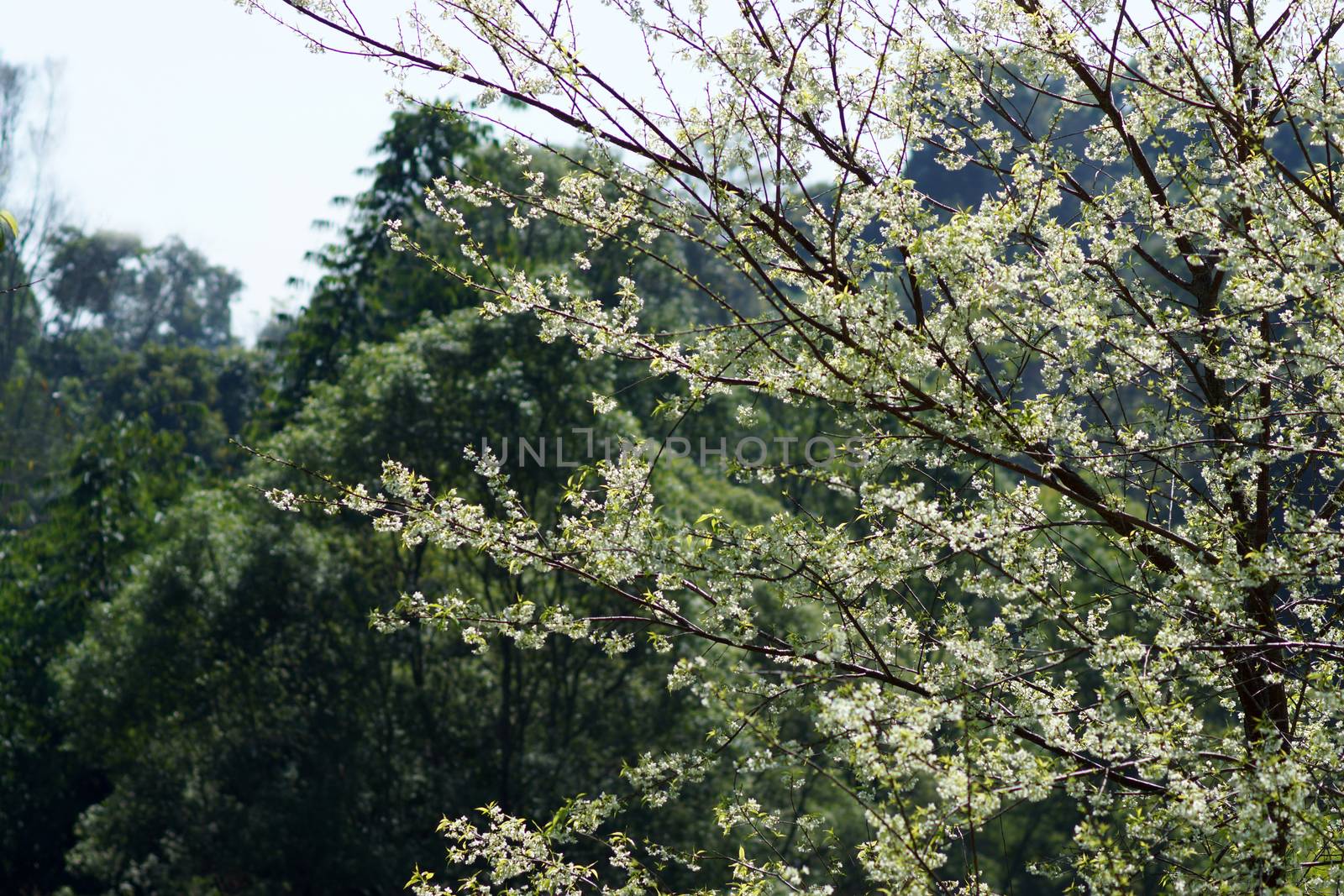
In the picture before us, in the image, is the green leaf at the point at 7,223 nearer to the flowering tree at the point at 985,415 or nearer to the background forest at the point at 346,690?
the flowering tree at the point at 985,415

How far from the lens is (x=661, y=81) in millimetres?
3244

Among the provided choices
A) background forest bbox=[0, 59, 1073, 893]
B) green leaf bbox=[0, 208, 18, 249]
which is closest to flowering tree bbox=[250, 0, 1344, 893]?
green leaf bbox=[0, 208, 18, 249]

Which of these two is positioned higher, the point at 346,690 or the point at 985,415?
the point at 985,415

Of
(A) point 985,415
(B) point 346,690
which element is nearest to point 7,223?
(A) point 985,415

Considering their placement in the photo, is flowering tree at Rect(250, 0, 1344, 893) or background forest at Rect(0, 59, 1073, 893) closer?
flowering tree at Rect(250, 0, 1344, 893)

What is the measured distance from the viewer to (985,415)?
2.88m

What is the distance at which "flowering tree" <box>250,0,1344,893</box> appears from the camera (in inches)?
111

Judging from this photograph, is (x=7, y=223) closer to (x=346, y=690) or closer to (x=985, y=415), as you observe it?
(x=985, y=415)

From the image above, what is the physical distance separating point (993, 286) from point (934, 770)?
1278 mm

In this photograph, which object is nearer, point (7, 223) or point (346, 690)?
point (7, 223)

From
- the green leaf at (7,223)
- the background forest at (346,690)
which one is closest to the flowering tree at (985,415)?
the green leaf at (7,223)

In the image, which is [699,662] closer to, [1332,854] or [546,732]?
[1332,854]


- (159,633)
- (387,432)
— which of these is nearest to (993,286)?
(387,432)

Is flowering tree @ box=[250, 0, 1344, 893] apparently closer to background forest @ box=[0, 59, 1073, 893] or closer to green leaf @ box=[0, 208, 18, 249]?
green leaf @ box=[0, 208, 18, 249]
